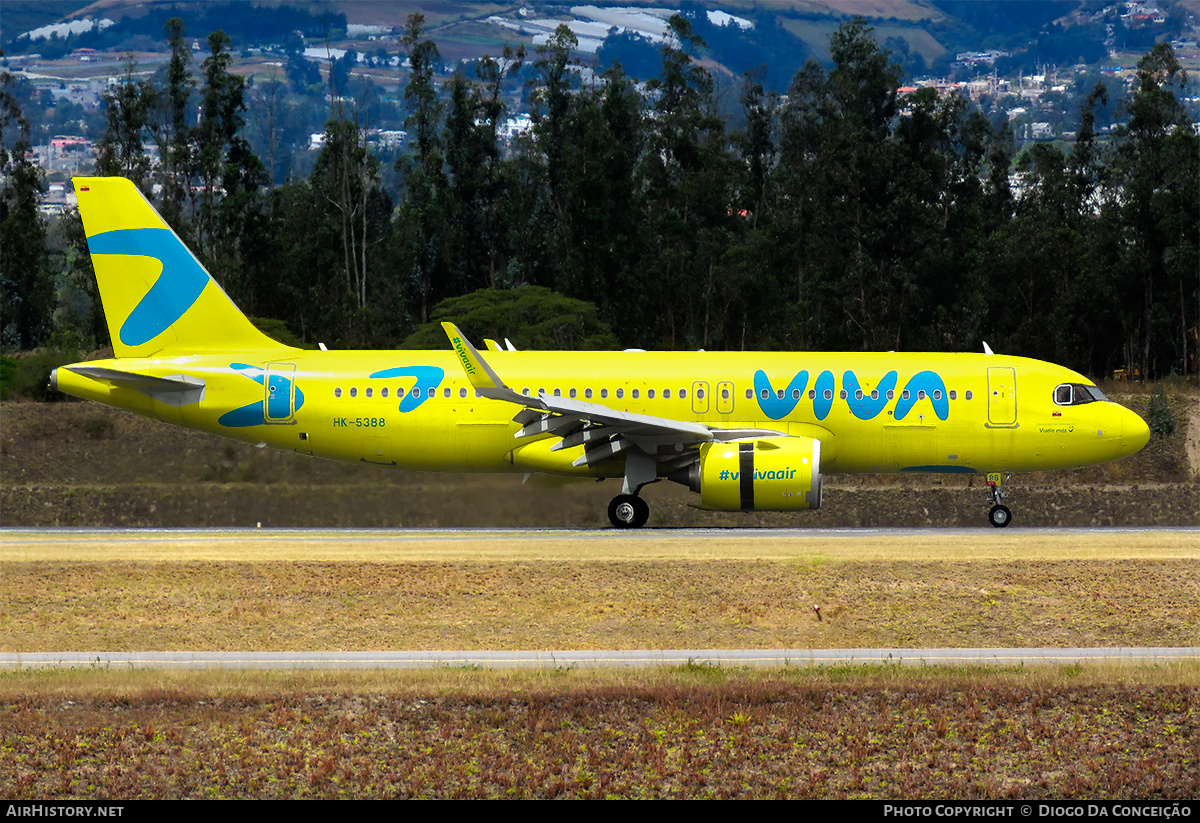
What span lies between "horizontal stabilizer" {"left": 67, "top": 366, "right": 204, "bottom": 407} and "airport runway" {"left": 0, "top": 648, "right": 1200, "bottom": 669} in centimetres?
1267

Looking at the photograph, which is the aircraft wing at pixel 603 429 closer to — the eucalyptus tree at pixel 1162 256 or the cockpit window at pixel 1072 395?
the cockpit window at pixel 1072 395

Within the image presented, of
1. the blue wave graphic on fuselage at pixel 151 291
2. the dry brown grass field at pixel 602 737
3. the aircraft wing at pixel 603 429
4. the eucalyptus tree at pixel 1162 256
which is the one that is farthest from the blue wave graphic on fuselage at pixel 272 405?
the eucalyptus tree at pixel 1162 256

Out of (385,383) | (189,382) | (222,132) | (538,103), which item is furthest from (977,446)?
(222,132)

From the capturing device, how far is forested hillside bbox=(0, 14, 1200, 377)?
68.1 m

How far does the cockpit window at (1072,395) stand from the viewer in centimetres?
3438

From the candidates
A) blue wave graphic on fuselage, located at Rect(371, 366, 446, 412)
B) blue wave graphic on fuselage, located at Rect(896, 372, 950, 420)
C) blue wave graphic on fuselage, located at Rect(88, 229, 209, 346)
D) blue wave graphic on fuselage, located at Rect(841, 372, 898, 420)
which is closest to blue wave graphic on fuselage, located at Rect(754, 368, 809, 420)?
blue wave graphic on fuselage, located at Rect(841, 372, 898, 420)

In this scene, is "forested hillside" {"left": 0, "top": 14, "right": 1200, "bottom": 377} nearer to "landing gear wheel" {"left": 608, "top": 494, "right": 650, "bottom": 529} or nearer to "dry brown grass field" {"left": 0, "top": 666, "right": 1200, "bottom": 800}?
"landing gear wheel" {"left": 608, "top": 494, "right": 650, "bottom": 529}

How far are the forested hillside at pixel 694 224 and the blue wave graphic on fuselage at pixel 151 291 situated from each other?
23129 mm

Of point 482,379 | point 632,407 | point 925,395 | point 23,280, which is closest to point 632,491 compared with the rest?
point 632,407

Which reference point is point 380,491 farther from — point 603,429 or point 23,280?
point 23,280

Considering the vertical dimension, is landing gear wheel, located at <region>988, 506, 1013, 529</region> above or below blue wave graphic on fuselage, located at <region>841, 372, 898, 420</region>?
below

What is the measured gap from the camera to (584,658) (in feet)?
70.4

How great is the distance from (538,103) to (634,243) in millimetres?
14568

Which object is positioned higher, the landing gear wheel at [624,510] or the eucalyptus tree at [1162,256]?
the eucalyptus tree at [1162,256]
